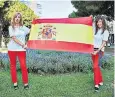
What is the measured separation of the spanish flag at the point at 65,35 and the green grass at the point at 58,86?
90cm

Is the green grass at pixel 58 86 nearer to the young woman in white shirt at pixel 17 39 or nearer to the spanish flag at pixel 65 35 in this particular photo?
the young woman in white shirt at pixel 17 39

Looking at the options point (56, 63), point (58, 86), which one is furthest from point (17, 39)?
point (56, 63)

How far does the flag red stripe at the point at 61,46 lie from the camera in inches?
321

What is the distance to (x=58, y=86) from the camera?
8.64m

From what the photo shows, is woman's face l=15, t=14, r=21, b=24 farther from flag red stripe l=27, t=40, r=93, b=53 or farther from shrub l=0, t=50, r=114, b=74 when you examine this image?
shrub l=0, t=50, r=114, b=74

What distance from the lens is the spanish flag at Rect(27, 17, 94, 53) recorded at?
8.20 m

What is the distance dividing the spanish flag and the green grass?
2.94 ft

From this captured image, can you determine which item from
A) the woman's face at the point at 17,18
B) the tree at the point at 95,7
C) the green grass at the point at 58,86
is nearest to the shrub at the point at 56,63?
the green grass at the point at 58,86

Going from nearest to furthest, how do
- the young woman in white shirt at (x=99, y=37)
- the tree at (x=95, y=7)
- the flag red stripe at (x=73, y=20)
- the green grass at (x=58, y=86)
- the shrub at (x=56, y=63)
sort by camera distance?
the green grass at (x=58, y=86) → the young woman in white shirt at (x=99, y=37) → the flag red stripe at (x=73, y=20) → the shrub at (x=56, y=63) → the tree at (x=95, y=7)

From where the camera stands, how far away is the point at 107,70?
11.1m

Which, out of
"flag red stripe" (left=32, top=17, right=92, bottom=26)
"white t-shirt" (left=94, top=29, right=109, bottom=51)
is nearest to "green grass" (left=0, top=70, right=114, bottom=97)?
"white t-shirt" (left=94, top=29, right=109, bottom=51)

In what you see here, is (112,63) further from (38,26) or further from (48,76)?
(38,26)

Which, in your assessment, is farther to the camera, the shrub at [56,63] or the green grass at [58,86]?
the shrub at [56,63]

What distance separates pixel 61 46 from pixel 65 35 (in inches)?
10.1
